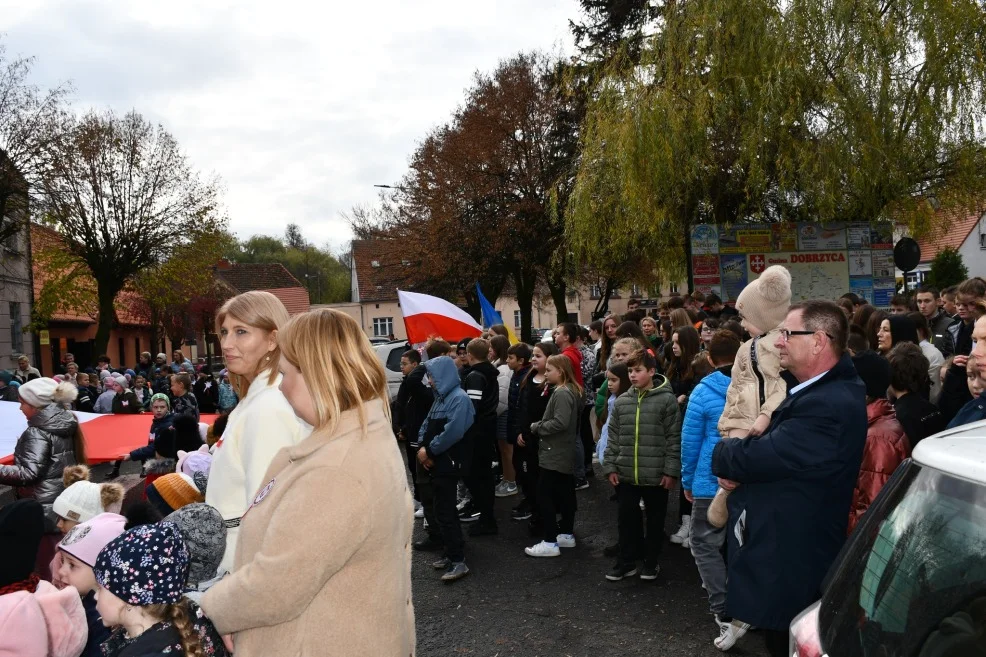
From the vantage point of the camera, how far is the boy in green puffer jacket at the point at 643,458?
6492mm

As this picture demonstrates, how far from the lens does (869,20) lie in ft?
52.1

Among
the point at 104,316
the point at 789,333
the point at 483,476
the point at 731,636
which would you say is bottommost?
the point at 731,636

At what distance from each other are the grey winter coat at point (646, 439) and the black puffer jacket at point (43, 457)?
4.26 meters

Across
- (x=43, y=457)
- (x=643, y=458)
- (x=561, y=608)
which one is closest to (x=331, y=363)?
(x=561, y=608)

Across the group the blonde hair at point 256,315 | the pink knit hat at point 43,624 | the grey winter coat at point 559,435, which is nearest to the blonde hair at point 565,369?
the grey winter coat at point 559,435

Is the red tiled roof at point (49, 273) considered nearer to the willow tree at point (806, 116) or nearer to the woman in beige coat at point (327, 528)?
the willow tree at point (806, 116)

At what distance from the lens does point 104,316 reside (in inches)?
1271

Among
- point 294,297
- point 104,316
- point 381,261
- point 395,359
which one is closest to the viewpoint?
point 395,359

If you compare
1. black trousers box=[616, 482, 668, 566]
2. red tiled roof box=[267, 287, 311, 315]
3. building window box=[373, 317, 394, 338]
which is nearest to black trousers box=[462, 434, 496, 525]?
black trousers box=[616, 482, 668, 566]

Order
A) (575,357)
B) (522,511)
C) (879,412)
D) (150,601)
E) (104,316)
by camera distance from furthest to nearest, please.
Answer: (104,316)
(575,357)
(522,511)
(879,412)
(150,601)

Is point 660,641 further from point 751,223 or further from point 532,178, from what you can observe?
point 532,178

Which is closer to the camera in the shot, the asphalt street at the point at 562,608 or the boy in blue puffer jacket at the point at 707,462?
the asphalt street at the point at 562,608

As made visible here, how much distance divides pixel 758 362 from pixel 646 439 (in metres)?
1.91

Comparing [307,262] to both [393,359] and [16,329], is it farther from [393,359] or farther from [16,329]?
[393,359]
